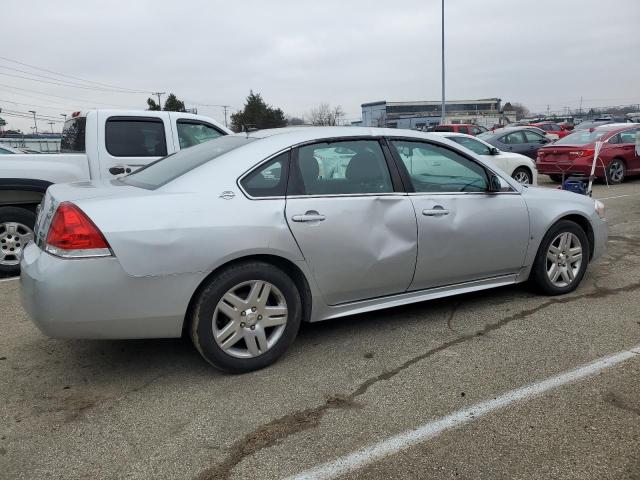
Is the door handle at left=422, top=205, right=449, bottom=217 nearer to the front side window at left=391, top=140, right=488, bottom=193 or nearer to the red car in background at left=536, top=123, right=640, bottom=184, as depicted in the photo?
the front side window at left=391, top=140, right=488, bottom=193

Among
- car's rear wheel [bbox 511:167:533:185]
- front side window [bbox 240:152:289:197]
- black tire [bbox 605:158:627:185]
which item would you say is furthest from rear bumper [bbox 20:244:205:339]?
black tire [bbox 605:158:627:185]

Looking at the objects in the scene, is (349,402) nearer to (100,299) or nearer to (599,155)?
(100,299)

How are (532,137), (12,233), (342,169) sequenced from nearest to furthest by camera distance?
(342,169), (12,233), (532,137)

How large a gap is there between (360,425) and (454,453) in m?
0.49

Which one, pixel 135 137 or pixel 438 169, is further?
pixel 135 137

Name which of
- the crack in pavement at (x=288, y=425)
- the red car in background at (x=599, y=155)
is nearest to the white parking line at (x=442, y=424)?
the crack in pavement at (x=288, y=425)

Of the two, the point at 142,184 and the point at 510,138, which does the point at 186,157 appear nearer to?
the point at 142,184

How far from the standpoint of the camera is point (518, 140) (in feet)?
49.8

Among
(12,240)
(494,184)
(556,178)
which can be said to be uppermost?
(494,184)

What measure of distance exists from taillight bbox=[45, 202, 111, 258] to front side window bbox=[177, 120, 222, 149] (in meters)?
3.85

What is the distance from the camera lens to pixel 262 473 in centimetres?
233

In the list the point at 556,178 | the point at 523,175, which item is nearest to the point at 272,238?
the point at 523,175

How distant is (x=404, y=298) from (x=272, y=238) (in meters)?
1.20

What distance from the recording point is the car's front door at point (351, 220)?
3334mm
